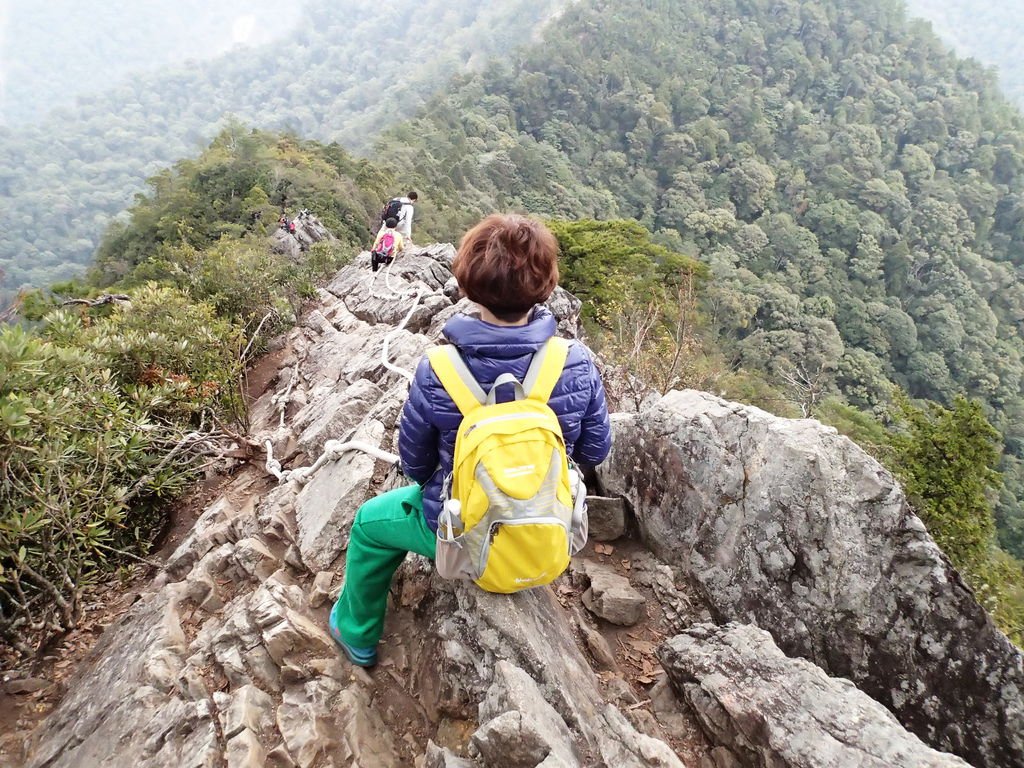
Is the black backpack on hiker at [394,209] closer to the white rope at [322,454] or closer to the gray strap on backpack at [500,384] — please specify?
the white rope at [322,454]

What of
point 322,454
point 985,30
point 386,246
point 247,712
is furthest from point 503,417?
point 985,30

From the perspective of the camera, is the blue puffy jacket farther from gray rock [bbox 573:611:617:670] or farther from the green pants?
gray rock [bbox 573:611:617:670]

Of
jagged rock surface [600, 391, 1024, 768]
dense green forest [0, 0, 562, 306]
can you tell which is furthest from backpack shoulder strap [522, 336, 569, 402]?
dense green forest [0, 0, 562, 306]

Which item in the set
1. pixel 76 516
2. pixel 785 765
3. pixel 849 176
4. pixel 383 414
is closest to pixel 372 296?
pixel 383 414

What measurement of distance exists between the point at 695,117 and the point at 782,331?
137 ft

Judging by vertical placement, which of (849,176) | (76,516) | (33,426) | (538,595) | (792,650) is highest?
(792,650)

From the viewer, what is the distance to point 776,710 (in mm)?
2570

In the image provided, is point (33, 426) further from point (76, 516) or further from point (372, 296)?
point (372, 296)

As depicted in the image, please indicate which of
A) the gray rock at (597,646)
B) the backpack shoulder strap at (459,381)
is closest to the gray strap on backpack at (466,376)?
the backpack shoulder strap at (459,381)

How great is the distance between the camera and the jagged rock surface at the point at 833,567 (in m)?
2.77

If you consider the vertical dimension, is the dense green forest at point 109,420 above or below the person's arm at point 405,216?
above

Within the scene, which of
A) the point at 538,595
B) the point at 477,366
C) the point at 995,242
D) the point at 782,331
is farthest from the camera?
the point at 995,242

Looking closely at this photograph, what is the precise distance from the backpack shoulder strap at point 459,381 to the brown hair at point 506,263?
0.80 feet

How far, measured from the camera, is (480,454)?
6.59 feet
